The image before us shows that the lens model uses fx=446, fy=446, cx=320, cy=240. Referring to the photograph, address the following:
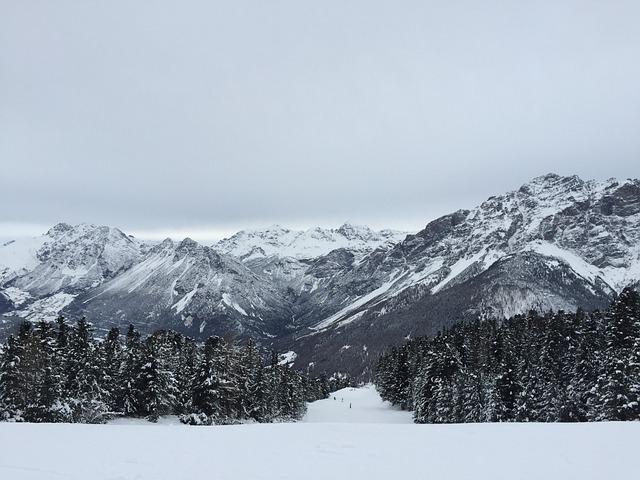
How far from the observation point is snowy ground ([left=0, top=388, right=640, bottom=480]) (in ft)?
50.0

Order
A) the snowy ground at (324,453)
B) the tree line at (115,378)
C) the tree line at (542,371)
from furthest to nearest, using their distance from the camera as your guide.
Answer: the tree line at (542,371) → the tree line at (115,378) → the snowy ground at (324,453)

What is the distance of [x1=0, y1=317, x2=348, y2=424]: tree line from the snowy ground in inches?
697

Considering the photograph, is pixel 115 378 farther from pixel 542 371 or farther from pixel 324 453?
pixel 542 371

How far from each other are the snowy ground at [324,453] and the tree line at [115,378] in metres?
17.7

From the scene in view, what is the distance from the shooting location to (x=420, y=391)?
64.7 meters

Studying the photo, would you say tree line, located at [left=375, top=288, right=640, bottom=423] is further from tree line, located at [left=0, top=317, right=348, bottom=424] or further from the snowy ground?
tree line, located at [left=0, top=317, right=348, bottom=424]

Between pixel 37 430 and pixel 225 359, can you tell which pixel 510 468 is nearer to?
pixel 37 430

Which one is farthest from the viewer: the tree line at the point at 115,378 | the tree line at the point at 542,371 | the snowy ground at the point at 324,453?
the tree line at the point at 542,371

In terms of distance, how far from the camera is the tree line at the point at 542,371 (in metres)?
41.1

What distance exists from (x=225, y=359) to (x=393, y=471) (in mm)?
36783

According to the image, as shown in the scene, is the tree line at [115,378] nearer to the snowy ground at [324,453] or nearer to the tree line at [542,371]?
the snowy ground at [324,453]

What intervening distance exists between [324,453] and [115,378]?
38.0 meters

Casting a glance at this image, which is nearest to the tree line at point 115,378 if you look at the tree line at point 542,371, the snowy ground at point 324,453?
the snowy ground at point 324,453

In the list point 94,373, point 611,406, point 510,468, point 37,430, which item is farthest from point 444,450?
point 94,373
